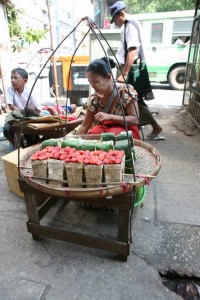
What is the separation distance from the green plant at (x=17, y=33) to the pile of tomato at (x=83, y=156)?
6291mm

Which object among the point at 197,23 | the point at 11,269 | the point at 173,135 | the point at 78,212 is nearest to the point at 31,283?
the point at 11,269

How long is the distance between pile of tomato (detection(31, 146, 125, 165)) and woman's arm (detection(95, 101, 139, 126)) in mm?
594

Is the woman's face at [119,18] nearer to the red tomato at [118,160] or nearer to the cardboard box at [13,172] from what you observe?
the cardboard box at [13,172]

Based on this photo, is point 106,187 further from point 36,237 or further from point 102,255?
point 36,237

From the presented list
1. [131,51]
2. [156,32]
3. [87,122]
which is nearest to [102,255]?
[87,122]

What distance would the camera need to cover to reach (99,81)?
198 centimetres

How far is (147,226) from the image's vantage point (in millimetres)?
1982

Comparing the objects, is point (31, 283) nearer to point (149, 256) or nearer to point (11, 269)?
point (11, 269)

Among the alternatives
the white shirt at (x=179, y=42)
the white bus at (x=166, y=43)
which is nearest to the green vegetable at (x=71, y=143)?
the white bus at (x=166, y=43)

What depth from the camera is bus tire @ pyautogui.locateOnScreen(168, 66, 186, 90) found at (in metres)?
8.84

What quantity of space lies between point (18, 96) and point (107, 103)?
171cm

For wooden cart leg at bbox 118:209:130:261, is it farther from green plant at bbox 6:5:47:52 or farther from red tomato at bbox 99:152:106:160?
green plant at bbox 6:5:47:52

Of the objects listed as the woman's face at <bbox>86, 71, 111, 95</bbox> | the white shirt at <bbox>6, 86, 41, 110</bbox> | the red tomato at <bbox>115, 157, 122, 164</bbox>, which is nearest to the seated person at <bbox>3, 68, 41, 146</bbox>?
the white shirt at <bbox>6, 86, 41, 110</bbox>

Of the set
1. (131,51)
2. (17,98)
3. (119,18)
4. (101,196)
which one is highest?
(119,18)
